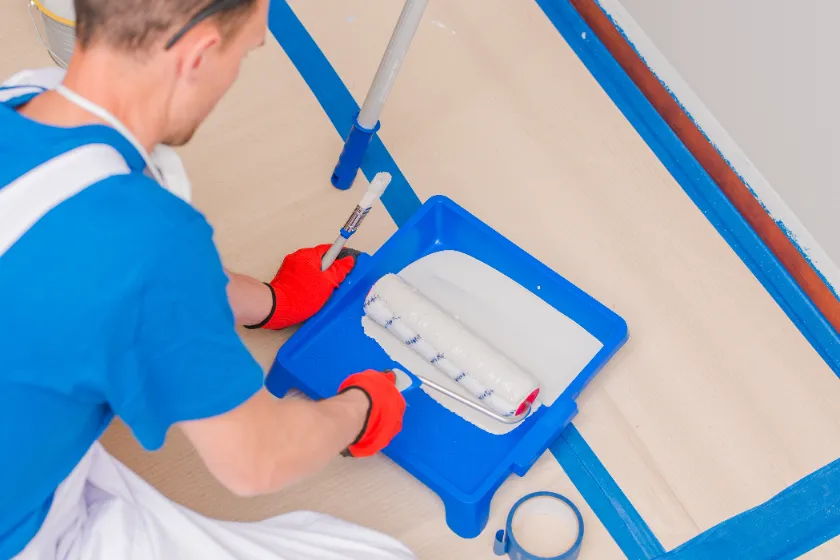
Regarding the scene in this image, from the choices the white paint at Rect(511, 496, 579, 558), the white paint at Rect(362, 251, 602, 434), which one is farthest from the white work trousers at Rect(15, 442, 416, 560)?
the white paint at Rect(362, 251, 602, 434)

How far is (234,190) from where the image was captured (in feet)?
Answer: 6.76

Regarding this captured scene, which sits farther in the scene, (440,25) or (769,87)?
(440,25)

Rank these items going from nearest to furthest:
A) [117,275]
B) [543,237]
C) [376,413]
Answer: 1. [117,275]
2. [376,413]
3. [543,237]

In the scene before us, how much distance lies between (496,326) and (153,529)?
732mm

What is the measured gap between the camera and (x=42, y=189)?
978mm

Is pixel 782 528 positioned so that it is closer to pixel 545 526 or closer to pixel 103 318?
pixel 545 526

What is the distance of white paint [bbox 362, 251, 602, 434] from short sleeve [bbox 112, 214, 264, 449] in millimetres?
727

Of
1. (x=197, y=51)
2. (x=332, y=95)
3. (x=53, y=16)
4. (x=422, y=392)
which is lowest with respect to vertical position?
(x=422, y=392)

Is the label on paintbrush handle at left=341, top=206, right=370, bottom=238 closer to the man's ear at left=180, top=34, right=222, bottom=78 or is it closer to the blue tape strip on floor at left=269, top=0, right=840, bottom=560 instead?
the blue tape strip on floor at left=269, top=0, right=840, bottom=560

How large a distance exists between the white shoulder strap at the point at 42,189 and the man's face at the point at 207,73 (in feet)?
0.42

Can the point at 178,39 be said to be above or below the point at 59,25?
above

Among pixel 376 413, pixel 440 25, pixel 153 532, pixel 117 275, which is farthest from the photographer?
pixel 440 25

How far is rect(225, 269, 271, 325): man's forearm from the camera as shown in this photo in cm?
175

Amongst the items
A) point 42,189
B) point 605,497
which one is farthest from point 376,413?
point 42,189
